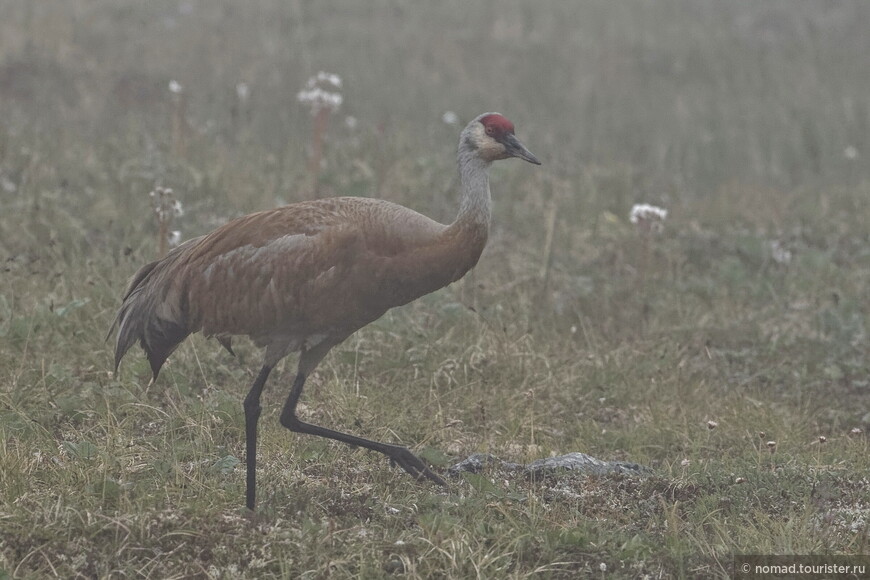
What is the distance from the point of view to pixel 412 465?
504cm

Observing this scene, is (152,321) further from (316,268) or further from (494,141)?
(494,141)

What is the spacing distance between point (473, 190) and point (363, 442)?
1.18m

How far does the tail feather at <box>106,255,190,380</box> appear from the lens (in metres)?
5.15

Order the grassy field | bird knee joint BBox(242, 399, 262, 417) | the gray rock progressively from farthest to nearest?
the gray rock
bird knee joint BBox(242, 399, 262, 417)
the grassy field

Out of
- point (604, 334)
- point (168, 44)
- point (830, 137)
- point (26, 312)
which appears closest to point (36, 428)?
point (26, 312)

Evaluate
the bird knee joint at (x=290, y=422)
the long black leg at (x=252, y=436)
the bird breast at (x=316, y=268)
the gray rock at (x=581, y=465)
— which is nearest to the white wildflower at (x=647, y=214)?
the gray rock at (x=581, y=465)

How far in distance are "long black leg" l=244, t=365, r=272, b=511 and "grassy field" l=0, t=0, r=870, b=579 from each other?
0.07 metres

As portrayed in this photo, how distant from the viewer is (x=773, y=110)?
12766 mm

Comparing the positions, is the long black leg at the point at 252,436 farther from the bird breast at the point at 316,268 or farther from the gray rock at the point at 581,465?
the gray rock at the point at 581,465

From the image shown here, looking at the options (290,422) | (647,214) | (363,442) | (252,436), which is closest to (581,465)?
(363,442)

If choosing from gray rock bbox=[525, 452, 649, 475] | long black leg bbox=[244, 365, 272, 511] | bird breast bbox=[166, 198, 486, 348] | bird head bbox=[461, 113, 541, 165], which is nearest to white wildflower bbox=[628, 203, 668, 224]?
gray rock bbox=[525, 452, 649, 475]

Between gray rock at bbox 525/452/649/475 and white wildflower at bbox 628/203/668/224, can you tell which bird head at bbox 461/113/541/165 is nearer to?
gray rock at bbox 525/452/649/475

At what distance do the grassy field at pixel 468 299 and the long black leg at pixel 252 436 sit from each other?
71 millimetres

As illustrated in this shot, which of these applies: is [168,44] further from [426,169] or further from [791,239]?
[791,239]
